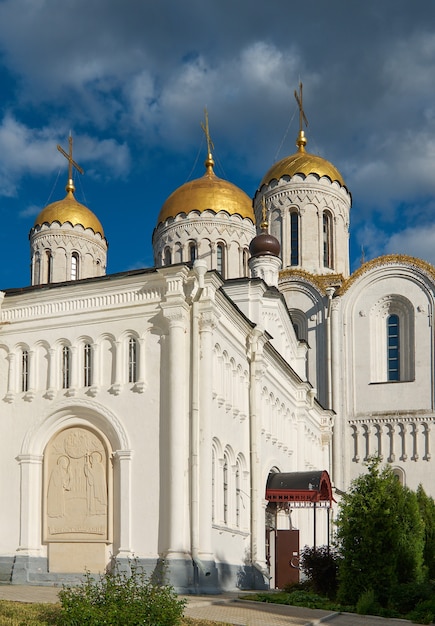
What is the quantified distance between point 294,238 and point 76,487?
868 inches

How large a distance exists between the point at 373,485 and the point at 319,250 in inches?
867

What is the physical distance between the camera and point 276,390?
82.4 feet

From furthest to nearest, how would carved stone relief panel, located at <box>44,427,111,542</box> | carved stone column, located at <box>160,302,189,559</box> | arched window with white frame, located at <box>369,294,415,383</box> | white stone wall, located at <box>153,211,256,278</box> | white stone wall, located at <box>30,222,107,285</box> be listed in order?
white stone wall, located at <box>30,222,107,285</box>
white stone wall, located at <box>153,211,256,278</box>
arched window with white frame, located at <box>369,294,415,383</box>
carved stone relief panel, located at <box>44,427,111,542</box>
carved stone column, located at <box>160,302,189,559</box>

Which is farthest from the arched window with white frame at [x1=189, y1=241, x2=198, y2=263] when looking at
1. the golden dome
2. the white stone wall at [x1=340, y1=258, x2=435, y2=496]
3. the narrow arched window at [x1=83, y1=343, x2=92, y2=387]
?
the narrow arched window at [x1=83, y1=343, x2=92, y2=387]

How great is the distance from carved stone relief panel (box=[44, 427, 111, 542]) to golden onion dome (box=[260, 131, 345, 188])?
22528mm

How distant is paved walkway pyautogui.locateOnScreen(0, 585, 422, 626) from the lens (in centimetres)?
1283

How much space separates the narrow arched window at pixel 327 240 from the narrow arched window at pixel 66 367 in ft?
66.6

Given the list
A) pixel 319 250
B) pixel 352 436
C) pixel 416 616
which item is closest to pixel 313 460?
pixel 352 436

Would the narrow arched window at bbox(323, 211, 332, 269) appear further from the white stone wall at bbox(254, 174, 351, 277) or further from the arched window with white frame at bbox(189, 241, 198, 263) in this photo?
the arched window with white frame at bbox(189, 241, 198, 263)

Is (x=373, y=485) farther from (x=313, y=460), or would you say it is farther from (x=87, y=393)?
(x=313, y=460)

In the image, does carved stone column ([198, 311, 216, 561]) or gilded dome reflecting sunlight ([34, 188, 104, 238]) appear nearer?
carved stone column ([198, 311, 216, 561])

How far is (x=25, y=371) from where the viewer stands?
19688 mm

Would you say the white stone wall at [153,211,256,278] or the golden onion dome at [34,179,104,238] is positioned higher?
the golden onion dome at [34,179,104,238]

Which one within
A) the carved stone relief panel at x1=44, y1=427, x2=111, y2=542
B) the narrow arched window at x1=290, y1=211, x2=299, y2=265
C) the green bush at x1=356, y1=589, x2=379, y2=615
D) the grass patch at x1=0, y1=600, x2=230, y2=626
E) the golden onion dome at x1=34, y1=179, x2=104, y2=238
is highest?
the golden onion dome at x1=34, y1=179, x2=104, y2=238
